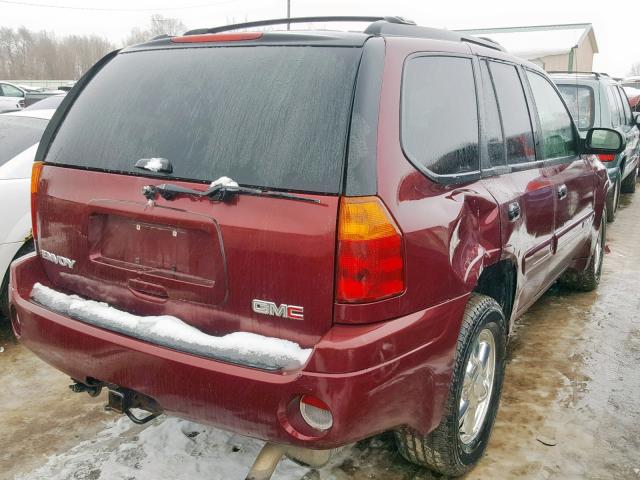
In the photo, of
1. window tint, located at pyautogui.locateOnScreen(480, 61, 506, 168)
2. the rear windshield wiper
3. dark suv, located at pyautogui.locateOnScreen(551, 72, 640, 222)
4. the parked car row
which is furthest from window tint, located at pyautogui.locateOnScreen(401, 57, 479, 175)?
the parked car row

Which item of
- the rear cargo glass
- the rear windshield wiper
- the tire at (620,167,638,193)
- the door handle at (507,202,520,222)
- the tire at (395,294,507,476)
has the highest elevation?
the rear cargo glass

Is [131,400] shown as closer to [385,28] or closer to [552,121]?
[385,28]

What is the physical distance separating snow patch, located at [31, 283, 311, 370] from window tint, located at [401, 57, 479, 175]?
0.81m

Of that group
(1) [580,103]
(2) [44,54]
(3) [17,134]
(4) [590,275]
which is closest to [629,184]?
(1) [580,103]

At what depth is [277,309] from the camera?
1931mm

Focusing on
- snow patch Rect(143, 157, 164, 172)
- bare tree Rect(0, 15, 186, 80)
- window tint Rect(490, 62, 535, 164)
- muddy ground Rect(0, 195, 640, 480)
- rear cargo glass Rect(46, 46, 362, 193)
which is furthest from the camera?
bare tree Rect(0, 15, 186, 80)

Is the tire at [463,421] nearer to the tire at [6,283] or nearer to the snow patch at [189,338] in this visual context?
the snow patch at [189,338]

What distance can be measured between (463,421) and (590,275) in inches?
116

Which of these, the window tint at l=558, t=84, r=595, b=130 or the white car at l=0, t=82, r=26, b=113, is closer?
the window tint at l=558, t=84, r=595, b=130

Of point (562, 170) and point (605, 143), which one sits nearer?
point (562, 170)

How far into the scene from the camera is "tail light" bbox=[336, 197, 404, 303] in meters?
1.85

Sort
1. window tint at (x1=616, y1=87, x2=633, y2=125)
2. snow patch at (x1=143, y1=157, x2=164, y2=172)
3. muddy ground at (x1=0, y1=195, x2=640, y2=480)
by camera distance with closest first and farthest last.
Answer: snow patch at (x1=143, y1=157, x2=164, y2=172) < muddy ground at (x1=0, y1=195, x2=640, y2=480) < window tint at (x1=616, y1=87, x2=633, y2=125)

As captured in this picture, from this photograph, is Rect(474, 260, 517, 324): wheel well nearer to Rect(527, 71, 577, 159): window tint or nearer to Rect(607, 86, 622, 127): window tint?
Rect(527, 71, 577, 159): window tint

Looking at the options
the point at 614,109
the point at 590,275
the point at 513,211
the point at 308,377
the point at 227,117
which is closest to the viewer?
the point at 308,377
